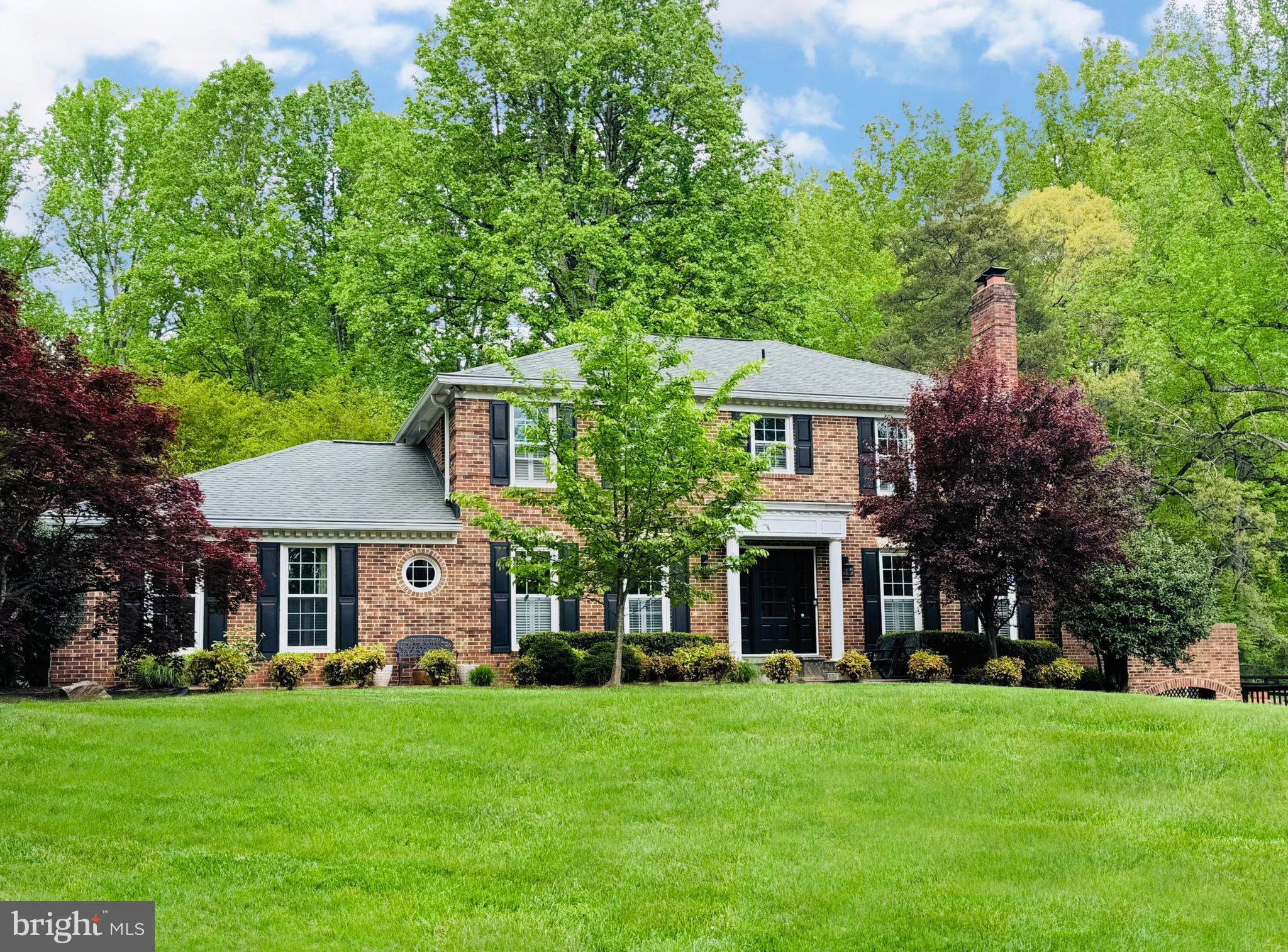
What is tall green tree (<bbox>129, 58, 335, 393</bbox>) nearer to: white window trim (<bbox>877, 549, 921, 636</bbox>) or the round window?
the round window

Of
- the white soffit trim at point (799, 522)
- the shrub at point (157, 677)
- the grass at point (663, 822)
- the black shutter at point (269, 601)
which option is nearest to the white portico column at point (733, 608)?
the white soffit trim at point (799, 522)

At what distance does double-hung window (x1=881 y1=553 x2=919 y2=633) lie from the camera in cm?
2494

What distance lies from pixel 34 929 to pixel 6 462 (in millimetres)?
9244

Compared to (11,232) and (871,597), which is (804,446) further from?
(11,232)

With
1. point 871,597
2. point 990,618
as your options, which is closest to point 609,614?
point 871,597

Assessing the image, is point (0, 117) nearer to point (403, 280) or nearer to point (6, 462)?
point (403, 280)

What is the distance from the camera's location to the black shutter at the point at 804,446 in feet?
81.0

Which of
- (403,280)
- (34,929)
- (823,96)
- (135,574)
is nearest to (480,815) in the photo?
(34,929)

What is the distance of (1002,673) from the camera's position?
71.9 ft

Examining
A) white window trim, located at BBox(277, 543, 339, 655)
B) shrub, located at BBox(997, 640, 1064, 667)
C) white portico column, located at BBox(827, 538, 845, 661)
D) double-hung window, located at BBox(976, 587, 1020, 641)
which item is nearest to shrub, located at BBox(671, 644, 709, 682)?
white portico column, located at BBox(827, 538, 845, 661)

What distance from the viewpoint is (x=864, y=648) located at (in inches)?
965

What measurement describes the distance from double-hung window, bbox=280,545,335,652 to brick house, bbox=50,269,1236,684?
25 mm

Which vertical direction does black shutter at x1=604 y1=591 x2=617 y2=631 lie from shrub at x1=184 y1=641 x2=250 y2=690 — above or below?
above

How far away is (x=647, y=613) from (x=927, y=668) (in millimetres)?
5332
